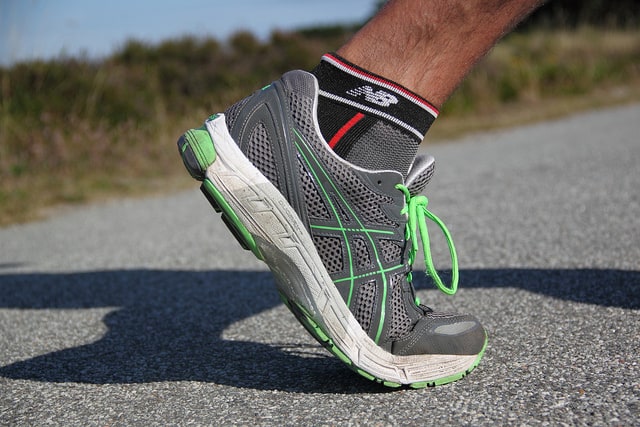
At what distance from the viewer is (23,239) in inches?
163

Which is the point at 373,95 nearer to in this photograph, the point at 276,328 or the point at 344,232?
the point at 344,232

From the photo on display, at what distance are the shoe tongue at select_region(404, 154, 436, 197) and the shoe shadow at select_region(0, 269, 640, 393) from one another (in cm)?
44

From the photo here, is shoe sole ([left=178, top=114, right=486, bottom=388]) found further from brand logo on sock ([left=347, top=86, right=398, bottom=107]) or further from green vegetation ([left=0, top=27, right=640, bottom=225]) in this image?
green vegetation ([left=0, top=27, right=640, bottom=225])

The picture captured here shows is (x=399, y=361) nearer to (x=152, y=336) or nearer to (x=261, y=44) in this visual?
(x=152, y=336)

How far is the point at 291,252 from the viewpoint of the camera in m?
1.45

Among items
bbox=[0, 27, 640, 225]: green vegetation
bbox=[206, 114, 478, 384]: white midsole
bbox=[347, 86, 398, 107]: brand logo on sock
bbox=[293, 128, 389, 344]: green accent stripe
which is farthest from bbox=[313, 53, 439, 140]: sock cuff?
bbox=[0, 27, 640, 225]: green vegetation

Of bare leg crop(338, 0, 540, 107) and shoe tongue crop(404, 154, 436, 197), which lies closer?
bare leg crop(338, 0, 540, 107)

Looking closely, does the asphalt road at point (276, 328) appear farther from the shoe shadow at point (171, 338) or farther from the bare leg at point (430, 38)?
the bare leg at point (430, 38)

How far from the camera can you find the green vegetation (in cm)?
609

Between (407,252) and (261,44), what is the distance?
1189 cm

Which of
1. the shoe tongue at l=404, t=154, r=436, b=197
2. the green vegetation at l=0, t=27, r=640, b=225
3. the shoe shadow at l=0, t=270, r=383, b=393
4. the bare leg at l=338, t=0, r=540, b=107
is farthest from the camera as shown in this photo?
the green vegetation at l=0, t=27, r=640, b=225

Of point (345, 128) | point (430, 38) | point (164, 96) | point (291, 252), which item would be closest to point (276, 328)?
point (291, 252)

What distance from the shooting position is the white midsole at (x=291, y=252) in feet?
4.72

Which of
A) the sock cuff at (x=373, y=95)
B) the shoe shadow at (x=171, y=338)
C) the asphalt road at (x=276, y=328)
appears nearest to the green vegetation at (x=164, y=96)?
the asphalt road at (x=276, y=328)
